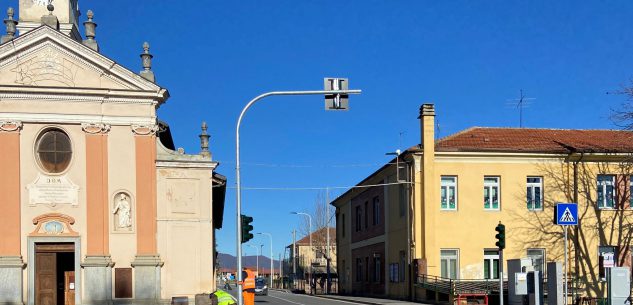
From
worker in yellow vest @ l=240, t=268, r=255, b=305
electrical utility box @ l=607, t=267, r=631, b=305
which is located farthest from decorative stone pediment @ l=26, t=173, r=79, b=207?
electrical utility box @ l=607, t=267, r=631, b=305

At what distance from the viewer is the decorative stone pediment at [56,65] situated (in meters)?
27.2

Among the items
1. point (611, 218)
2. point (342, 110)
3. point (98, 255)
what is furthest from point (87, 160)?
point (611, 218)

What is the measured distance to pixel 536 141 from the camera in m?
38.7

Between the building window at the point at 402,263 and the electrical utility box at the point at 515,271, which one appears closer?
the electrical utility box at the point at 515,271

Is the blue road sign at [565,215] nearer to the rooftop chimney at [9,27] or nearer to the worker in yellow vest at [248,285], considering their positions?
the worker in yellow vest at [248,285]

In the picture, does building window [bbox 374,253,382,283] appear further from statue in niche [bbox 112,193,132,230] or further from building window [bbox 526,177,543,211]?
statue in niche [bbox 112,193,132,230]

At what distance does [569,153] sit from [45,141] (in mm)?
23880

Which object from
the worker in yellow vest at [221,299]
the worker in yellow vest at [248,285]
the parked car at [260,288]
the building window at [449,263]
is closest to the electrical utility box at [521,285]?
the worker in yellow vest at [248,285]

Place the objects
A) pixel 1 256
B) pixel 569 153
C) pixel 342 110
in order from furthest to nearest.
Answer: pixel 569 153
pixel 1 256
pixel 342 110

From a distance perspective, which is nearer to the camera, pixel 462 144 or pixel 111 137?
pixel 111 137

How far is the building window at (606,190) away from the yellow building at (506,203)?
49mm

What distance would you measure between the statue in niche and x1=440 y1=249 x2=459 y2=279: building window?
15.5 metres

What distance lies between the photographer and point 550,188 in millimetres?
37250

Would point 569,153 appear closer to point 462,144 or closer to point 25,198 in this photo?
point 462,144
